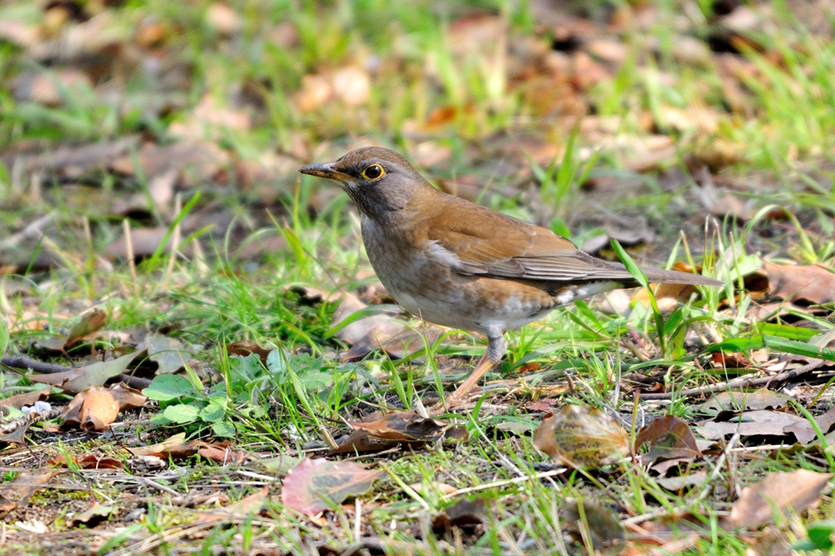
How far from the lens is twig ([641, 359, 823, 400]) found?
396 centimetres

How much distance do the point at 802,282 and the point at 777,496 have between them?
229 centimetres

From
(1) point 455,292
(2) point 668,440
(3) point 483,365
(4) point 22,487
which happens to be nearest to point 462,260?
(1) point 455,292

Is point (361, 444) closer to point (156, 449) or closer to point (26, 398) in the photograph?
point (156, 449)

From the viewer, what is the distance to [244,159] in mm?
7977

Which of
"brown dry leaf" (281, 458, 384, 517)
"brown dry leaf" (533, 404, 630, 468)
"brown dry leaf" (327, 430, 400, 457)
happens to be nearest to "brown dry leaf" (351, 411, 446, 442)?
"brown dry leaf" (327, 430, 400, 457)

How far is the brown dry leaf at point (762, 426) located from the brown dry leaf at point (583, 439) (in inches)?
15.9

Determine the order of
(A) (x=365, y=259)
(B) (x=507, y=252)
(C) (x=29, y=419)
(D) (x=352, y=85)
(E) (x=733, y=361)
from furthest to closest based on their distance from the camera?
(D) (x=352, y=85) < (A) (x=365, y=259) < (B) (x=507, y=252) < (E) (x=733, y=361) < (C) (x=29, y=419)

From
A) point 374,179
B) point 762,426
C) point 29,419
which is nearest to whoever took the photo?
point 762,426

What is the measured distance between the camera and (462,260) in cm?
472

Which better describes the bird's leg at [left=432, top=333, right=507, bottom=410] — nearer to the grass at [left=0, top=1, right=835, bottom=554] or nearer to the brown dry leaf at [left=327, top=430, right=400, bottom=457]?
the grass at [left=0, top=1, right=835, bottom=554]

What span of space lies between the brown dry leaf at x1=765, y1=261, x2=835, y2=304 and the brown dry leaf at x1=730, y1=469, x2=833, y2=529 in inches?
74.9

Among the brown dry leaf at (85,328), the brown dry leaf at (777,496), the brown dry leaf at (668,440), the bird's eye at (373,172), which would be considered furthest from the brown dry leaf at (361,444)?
the brown dry leaf at (85,328)

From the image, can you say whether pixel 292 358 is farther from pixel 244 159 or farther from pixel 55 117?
pixel 55 117

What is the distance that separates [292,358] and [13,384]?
1447 millimetres
